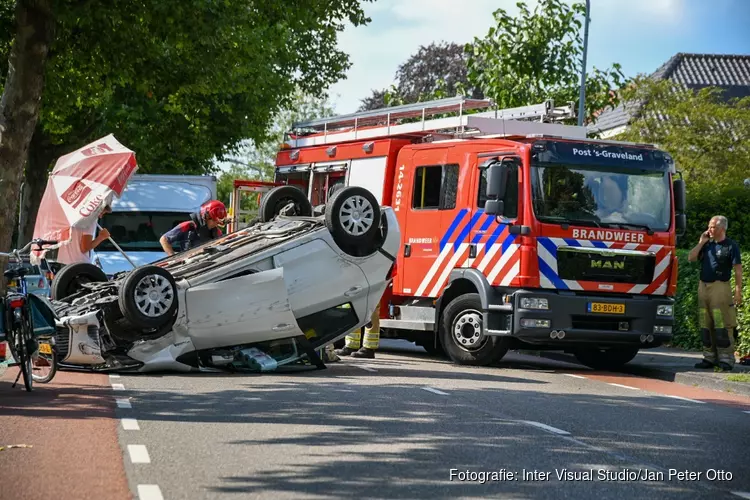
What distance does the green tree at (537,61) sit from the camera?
85.8 ft

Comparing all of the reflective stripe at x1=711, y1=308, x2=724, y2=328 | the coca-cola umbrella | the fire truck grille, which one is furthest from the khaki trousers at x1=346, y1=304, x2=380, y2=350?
the reflective stripe at x1=711, y1=308, x2=724, y2=328

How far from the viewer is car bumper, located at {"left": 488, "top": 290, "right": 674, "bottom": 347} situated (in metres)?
14.8

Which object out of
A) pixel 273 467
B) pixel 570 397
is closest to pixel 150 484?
pixel 273 467

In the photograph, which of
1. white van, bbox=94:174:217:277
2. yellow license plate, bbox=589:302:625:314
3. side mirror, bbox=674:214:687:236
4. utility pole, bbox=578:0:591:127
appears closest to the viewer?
yellow license plate, bbox=589:302:625:314

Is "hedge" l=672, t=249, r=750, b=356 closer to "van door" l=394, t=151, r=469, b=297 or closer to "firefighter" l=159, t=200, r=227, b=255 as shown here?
"van door" l=394, t=151, r=469, b=297

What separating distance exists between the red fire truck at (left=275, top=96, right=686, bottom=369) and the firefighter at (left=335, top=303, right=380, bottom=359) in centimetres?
58

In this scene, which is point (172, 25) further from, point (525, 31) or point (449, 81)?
point (449, 81)

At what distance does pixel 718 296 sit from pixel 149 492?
1041cm

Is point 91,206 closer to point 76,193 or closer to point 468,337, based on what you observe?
point 76,193

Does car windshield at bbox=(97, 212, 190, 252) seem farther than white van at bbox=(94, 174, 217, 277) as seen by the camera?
Yes

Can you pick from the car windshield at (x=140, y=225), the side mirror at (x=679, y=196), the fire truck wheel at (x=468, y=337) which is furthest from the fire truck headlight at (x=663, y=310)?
the car windshield at (x=140, y=225)

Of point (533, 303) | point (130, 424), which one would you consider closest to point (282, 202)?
point (533, 303)

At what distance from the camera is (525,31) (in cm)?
2620

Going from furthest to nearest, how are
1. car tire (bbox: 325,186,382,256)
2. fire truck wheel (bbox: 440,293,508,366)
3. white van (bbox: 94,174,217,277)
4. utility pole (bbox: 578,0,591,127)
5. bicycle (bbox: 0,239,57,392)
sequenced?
utility pole (bbox: 578,0,591,127)
white van (bbox: 94,174,217,277)
fire truck wheel (bbox: 440,293,508,366)
car tire (bbox: 325,186,382,256)
bicycle (bbox: 0,239,57,392)
